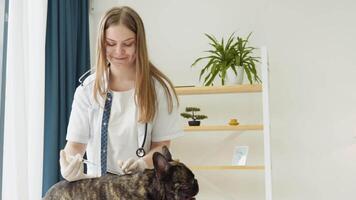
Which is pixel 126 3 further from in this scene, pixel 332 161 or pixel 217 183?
pixel 332 161

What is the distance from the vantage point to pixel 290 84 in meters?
3.12

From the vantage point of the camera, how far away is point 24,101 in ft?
8.45

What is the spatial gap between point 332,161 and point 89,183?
234 centimetres

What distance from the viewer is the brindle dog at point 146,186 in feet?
3.31

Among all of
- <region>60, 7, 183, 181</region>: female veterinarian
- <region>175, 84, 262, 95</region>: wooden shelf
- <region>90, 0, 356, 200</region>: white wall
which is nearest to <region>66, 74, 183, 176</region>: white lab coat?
<region>60, 7, 183, 181</region>: female veterinarian

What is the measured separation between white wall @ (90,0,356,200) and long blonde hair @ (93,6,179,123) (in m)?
1.94

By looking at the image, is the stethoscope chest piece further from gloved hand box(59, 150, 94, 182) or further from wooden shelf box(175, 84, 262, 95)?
wooden shelf box(175, 84, 262, 95)

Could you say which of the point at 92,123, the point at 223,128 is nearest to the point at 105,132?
the point at 92,123

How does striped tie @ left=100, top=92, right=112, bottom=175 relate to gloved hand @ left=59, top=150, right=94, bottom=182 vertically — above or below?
above

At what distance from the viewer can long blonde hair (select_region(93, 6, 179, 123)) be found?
1277 mm

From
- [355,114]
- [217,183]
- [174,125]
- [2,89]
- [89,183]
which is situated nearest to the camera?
[89,183]

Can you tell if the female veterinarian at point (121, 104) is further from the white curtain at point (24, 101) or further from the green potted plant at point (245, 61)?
the green potted plant at point (245, 61)

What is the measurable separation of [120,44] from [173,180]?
458 millimetres

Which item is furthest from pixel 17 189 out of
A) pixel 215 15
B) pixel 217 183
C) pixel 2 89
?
pixel 215 15
